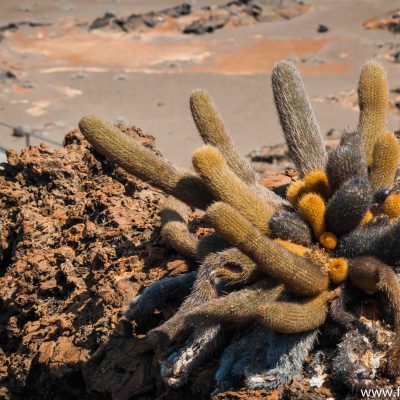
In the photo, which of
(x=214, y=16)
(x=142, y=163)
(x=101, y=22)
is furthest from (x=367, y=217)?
(x=101, y=22)

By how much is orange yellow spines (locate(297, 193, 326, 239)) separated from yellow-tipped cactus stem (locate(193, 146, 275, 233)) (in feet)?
0.52

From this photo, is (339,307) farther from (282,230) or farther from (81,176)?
(81,176)

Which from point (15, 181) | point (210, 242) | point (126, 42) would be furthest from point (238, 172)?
point (126, 42)

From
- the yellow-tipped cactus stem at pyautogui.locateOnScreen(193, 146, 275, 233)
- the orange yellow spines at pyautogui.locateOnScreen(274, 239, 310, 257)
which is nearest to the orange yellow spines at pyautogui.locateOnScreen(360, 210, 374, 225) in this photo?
the orange yellow spines at pyautogui.locateOnScreen(274, 239, 310, 257)

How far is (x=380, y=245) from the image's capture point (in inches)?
137

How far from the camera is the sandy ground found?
21.0 meters

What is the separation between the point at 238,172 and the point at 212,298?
0.82 meters

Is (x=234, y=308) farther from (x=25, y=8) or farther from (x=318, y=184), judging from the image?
(x=25, y=8)

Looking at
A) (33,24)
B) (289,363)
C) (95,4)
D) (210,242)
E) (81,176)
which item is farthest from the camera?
(95,4)

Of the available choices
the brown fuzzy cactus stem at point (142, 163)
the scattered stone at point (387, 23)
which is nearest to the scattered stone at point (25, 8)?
the scattered stone at point (387, 23)

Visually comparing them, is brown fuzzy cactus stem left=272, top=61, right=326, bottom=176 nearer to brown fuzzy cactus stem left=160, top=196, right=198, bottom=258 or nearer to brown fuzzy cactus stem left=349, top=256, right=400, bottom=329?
brown fuzzy cactus stem left=160, top=196, right=198, bottom=258

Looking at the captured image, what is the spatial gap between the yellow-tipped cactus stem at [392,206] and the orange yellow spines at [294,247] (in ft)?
1.32

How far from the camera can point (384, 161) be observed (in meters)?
3.88

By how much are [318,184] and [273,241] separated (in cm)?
53
